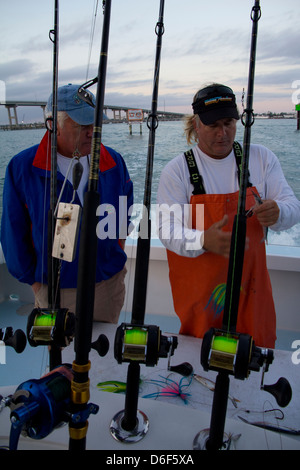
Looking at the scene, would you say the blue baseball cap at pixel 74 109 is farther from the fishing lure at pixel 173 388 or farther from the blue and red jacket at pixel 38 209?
the fishing lure at pixel 173 388

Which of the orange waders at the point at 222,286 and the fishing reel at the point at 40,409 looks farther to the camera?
the orange waders at the point at 222,286

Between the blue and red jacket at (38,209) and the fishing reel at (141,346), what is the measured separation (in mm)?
763

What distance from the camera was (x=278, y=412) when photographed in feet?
3.25

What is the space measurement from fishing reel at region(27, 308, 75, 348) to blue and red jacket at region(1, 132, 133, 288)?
63cm

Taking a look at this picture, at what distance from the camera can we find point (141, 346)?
756 millimetres

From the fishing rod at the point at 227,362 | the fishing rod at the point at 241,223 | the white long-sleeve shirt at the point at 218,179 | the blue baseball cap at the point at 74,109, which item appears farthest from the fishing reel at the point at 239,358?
the blue baseball cap at the point at 74,109

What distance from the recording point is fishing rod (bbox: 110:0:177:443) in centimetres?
76

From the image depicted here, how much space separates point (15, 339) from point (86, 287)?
263 millimetres

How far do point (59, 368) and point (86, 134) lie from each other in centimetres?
97

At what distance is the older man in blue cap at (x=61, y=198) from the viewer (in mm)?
1426

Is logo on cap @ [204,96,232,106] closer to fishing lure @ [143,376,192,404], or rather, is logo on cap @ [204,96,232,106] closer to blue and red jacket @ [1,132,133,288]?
blue and red jacket @ [1,132,133,288]

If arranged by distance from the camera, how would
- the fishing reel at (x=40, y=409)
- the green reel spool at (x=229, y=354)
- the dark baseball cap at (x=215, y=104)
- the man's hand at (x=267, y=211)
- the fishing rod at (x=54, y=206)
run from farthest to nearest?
1. the dark baseball cap at (x=215, y=104)
2. the man's hand at (x=267, y=211)
3. the fishing rod at (x=54, y=206)
4. the green reel spool at (x=229, y=354)
5. the fishing reel at (x=40, y=409)

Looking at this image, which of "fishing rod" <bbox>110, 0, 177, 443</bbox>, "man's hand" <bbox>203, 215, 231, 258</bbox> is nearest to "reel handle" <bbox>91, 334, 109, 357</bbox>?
"fishing rod" <bbox>110, 0, 177, 443</bbox>

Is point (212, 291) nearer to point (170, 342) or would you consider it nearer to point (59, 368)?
point (170, 342)
